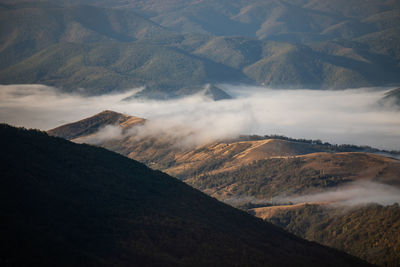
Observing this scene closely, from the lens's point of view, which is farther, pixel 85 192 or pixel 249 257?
pixel 85 192

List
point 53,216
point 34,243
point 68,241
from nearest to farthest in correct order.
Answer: point 34,243 → point 68,241 → point 53,216

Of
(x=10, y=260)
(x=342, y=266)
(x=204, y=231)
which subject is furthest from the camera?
(x=342, y=266)

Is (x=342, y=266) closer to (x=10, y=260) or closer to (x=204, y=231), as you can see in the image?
(x=204, y=231)

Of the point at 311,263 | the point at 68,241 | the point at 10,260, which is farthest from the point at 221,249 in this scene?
the point at 10,260

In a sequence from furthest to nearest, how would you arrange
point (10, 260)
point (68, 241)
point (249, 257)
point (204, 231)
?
1. point (204, 231)
2. point (249, 257)
3. point (68, 241)
4. point (10, 260)

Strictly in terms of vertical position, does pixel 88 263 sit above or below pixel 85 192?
below

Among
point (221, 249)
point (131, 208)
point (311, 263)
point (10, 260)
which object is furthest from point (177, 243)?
point (10, 260)

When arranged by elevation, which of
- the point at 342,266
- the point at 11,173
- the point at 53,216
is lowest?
the point at 342,266

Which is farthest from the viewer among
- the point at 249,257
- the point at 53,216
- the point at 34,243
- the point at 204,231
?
the point at 204,231

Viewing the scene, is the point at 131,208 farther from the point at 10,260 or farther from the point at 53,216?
the point at 10,260
